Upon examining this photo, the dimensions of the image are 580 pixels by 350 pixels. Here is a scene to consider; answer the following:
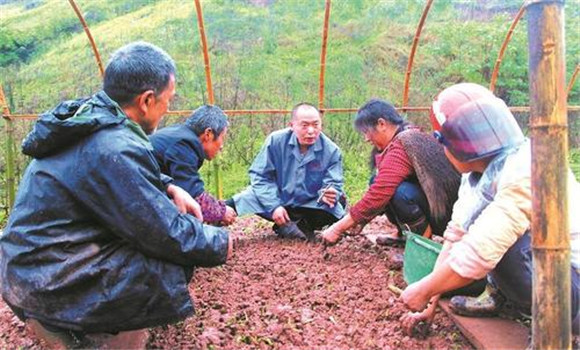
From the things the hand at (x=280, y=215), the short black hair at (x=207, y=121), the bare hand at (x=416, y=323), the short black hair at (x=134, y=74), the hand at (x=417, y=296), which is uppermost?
the short black hair at (x=134, y=74)

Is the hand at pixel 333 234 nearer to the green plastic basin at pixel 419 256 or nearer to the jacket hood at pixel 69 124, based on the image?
the green plastic basin at pixel 419 256

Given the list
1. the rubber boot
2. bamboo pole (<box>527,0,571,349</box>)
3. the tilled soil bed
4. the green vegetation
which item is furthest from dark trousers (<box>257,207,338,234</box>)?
the green vegetation

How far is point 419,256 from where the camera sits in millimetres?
2693

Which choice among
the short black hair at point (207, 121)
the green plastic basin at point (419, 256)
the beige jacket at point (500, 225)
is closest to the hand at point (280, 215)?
the short black hair at point (207, 121)

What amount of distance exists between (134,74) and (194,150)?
4.46 ft

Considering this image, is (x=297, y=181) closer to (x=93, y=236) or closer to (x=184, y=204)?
(x=184, y=204)

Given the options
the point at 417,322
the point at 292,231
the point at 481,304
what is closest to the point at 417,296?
the point at 417,322

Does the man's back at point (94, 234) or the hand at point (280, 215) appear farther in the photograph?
the hand at point (280, 215)

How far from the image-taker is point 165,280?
6.64 feet

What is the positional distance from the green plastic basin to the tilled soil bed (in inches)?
7.0

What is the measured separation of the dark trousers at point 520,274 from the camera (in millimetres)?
1939

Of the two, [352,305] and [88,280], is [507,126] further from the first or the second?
[88,280]

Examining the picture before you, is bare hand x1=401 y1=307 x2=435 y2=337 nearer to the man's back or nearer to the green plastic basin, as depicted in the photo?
the green plastic basin

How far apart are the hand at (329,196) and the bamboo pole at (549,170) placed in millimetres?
2684
